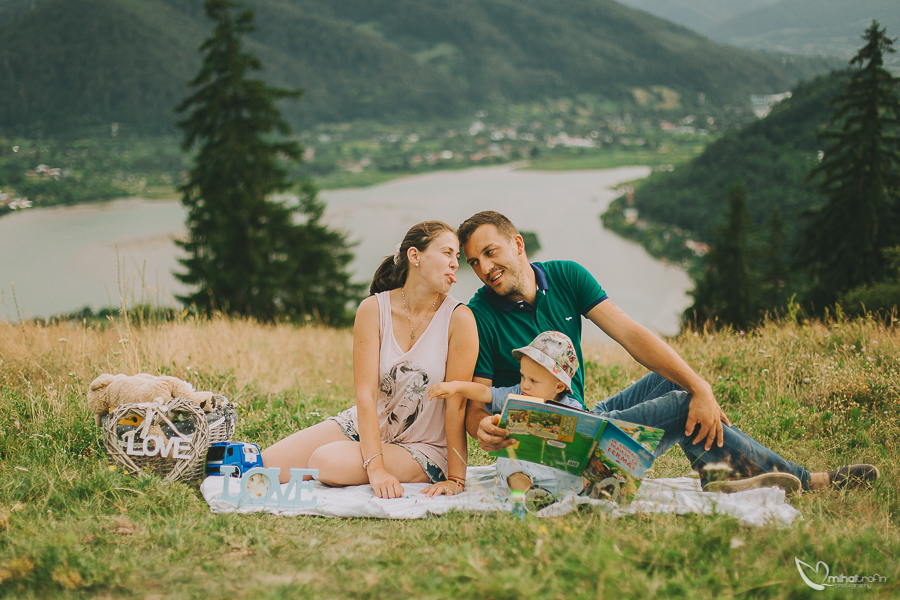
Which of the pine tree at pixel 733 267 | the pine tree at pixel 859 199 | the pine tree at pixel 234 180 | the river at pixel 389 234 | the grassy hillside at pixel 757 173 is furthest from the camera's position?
the grassy hillside at pixel 757 173

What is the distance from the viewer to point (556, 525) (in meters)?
2.20

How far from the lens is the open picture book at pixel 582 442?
2332 millimetres

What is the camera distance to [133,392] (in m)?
2.99

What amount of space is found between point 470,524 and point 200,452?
1574mm

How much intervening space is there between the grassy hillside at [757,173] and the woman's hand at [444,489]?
116 ft

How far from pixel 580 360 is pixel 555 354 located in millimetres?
545

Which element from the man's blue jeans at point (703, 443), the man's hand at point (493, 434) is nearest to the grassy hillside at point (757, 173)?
the man's blue jeans at point (703, 443)

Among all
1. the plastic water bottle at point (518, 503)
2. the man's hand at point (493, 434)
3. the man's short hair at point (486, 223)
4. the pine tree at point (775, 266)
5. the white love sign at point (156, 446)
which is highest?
the man's short hair at point (486, 223)

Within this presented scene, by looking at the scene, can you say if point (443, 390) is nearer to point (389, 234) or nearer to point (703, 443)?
point (703, 443)

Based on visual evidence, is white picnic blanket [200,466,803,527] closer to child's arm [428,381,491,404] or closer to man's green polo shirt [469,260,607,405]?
child's arm [428,381,491,404]

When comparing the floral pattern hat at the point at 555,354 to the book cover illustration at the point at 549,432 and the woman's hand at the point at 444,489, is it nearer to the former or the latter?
the book cover illustration at the point at 549,432

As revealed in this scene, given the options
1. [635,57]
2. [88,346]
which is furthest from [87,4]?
[635,57]

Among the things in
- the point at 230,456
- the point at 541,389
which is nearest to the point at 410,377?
the point at 541,389

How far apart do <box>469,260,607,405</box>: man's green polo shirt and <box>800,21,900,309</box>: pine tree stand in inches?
752
